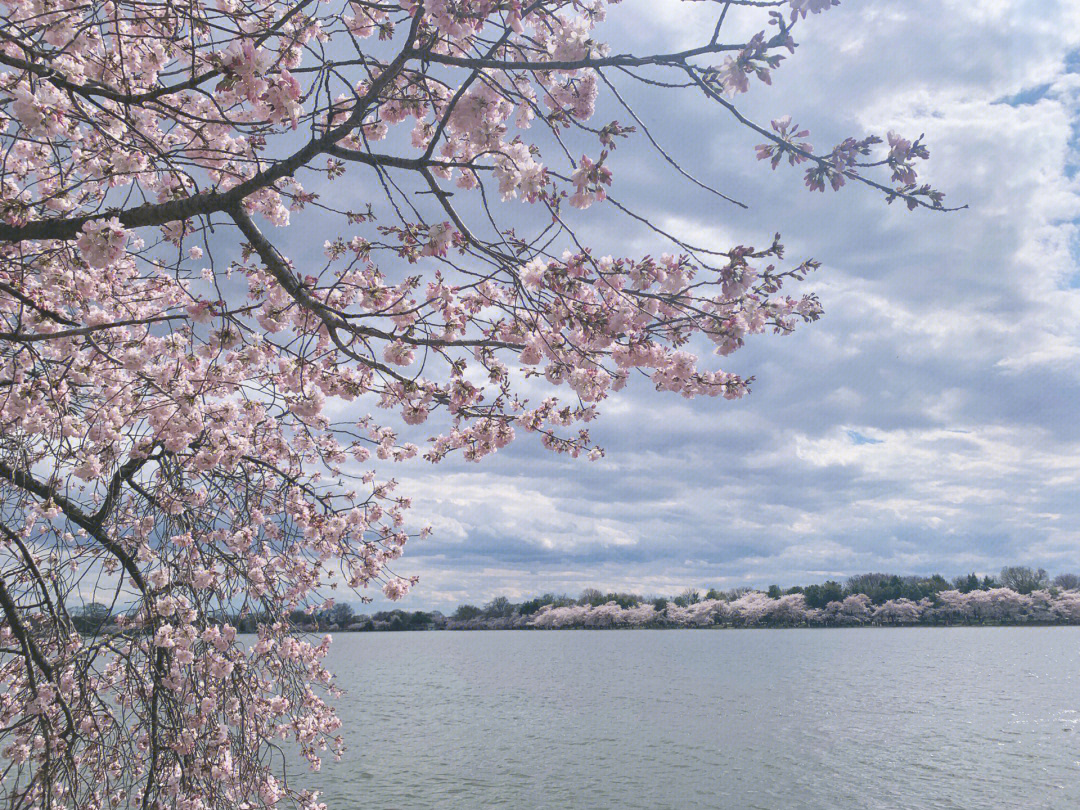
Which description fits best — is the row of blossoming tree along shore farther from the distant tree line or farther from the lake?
the lake

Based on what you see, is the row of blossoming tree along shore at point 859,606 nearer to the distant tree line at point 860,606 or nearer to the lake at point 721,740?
the distant tree line at point 860,606

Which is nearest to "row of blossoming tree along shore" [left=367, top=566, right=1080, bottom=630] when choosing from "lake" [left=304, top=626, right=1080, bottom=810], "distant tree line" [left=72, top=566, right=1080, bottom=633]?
"distant tree line" [left=72, top=566, right=1080, bottom=633]

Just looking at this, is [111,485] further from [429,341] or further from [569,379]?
[569,379]

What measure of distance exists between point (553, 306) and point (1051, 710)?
35.0 meters

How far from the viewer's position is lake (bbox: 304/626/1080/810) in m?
17.0

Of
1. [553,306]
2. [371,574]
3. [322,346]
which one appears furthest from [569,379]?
[371,574]

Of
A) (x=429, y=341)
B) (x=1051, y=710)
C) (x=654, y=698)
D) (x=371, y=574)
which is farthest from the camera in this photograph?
(x=654, y=698)

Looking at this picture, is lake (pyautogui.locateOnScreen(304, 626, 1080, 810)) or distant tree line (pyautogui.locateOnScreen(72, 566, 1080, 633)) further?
distant tree line (pyautogui.locateOnScreen(72, 566, 1080, 633))

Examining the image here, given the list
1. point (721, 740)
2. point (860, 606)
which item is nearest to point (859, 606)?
point (860, 606)

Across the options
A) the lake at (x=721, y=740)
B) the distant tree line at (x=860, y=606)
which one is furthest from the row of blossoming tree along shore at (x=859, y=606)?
the lake at (x=721, y=740)

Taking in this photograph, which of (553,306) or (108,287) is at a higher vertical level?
(108,287)

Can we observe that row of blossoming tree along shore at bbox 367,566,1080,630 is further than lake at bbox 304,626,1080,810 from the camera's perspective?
Yes

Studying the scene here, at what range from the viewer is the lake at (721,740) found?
17000mm

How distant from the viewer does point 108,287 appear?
6254 mm
